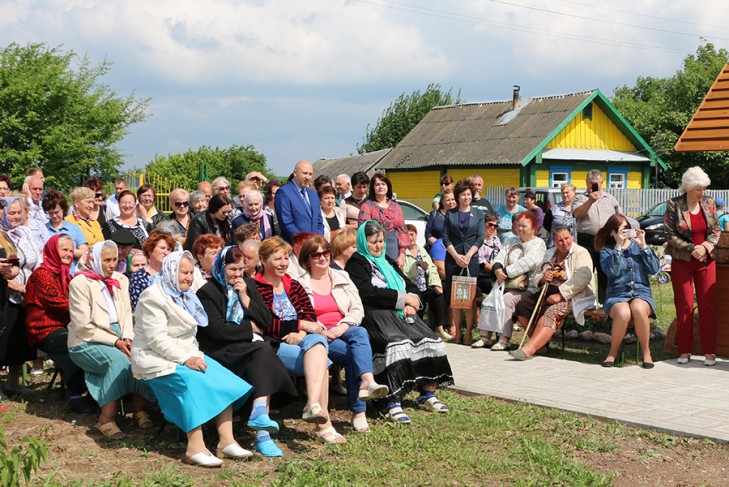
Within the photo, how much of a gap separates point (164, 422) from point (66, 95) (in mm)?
19938

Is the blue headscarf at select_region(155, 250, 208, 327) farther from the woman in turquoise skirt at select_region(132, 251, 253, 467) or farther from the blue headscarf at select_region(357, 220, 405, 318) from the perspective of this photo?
the blue headscarf at select_region(357, 220, 405, 318)

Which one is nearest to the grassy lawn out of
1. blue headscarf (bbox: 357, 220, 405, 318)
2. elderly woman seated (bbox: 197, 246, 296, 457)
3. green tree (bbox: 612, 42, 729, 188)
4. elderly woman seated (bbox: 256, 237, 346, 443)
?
blue headscarf (bbox: 357, 220, 405, 318)

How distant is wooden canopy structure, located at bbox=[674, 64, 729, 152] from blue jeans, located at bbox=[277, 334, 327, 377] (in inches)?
213

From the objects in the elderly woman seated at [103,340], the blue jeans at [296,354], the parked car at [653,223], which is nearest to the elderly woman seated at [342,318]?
the blue jeans at [296,354]

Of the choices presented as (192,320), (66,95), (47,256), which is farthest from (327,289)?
(66,95)

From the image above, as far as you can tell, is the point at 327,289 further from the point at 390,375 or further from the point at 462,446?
the point at 462,446

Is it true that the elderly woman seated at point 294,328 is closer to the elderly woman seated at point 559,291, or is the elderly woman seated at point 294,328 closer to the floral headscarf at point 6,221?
the floral headscarf at point 6,221

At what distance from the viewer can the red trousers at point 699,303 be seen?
941 centimetres

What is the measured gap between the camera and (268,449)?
6.25 metres

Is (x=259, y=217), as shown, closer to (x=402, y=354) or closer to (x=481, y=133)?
(x=402, y=354)

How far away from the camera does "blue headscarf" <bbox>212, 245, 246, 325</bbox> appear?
664 cm

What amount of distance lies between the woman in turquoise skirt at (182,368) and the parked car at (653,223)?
2221 cm

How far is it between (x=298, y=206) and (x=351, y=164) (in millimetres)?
41164

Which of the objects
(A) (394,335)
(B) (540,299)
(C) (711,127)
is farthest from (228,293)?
(C) (711,127)
